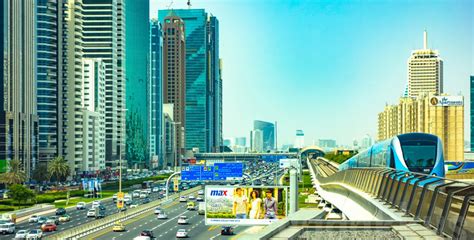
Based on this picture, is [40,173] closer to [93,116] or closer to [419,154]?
[93,116]

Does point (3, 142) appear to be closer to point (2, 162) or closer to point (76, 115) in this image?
point (2, 162)

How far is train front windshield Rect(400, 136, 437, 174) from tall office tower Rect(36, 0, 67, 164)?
102 meters

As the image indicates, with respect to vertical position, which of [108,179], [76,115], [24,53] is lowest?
[108,179]

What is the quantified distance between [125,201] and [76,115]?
58268 millimetres

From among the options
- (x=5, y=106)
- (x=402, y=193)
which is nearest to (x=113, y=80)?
(x=5, y=106)

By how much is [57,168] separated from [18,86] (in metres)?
14.9

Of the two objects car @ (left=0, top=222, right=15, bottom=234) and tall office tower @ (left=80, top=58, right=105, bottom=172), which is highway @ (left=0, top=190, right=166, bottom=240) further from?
tall office tower @ (left=80, top=58, right=105, bottom=172)

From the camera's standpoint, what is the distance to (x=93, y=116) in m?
158

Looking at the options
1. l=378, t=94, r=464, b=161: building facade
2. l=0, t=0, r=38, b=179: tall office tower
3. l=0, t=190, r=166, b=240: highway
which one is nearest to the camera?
l=0, t=190, r=166, b=240: highway

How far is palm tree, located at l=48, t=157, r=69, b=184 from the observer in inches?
4764

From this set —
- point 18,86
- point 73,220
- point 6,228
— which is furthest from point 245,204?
point 18,86

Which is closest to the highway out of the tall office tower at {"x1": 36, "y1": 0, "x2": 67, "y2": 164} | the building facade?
the tall office tower at {"x1": 36, "y1": 0, "x2": 67, "y2": 164}

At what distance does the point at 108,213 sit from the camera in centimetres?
7750

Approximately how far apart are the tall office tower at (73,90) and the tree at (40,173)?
2001 centimetres
